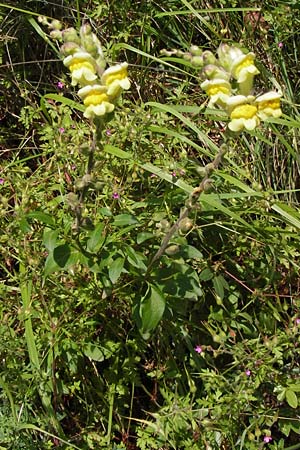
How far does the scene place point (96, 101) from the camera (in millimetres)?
1409

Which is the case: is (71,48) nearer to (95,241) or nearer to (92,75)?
(92,75)

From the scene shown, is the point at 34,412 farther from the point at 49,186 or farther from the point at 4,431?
the point at 49,186

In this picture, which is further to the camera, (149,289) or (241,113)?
(149,289)

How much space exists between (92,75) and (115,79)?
5 centimetres

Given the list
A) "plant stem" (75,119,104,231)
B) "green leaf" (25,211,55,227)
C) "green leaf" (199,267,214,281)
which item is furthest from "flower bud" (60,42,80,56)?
"green leaf" (199,267,214,281)

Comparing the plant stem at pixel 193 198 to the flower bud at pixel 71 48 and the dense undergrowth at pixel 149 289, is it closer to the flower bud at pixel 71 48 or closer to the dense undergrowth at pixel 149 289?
the dense undergrowth at pixel 149 289

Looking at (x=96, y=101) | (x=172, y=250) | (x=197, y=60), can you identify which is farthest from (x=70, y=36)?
(x=172, y=250)

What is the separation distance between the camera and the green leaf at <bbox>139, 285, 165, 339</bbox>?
1.57 meters

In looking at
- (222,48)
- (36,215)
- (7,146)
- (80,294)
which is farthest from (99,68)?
(7,146)

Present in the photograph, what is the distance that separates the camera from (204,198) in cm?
177

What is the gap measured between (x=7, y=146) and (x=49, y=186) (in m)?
0.40

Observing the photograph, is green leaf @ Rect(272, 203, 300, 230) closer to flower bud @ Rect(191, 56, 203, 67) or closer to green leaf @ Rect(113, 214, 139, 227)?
green leaf @ Rect(113, 214, 139, 227)

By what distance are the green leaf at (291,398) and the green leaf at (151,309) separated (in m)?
0.40

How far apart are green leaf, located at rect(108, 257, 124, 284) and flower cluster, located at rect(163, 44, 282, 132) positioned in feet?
1.22
